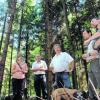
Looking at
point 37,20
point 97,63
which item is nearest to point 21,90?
point 97,63

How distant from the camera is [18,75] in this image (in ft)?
32.2

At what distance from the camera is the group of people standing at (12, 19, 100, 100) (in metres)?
5.65

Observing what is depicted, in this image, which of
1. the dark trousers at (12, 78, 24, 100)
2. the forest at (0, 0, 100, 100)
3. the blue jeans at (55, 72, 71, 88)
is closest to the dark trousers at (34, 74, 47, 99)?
the dark trousers at (12, 78, 24, 100)

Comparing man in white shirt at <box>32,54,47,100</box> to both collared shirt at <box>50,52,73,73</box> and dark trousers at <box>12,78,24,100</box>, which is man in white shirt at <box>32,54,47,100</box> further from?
collared shirt at <box>50,52,73,73</box>

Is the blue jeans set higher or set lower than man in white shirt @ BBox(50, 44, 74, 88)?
lower

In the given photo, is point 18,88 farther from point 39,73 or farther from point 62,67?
point 62,67

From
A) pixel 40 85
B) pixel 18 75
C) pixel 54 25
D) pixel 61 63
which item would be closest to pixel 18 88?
pixel 18 75

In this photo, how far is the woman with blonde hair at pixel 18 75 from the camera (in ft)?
32.1

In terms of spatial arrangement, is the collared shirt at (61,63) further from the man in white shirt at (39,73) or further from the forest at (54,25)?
the forest at (54,25)

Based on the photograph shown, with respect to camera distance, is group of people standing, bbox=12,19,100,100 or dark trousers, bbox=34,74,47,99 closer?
group of people standing, bbox=12,19,100,100

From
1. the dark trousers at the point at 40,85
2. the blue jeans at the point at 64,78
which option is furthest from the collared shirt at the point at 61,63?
the dark trousers at the point at 40,85

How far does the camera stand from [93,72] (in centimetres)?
580

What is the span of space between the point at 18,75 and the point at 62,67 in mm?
1964

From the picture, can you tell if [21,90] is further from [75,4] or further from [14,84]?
[75,4]
